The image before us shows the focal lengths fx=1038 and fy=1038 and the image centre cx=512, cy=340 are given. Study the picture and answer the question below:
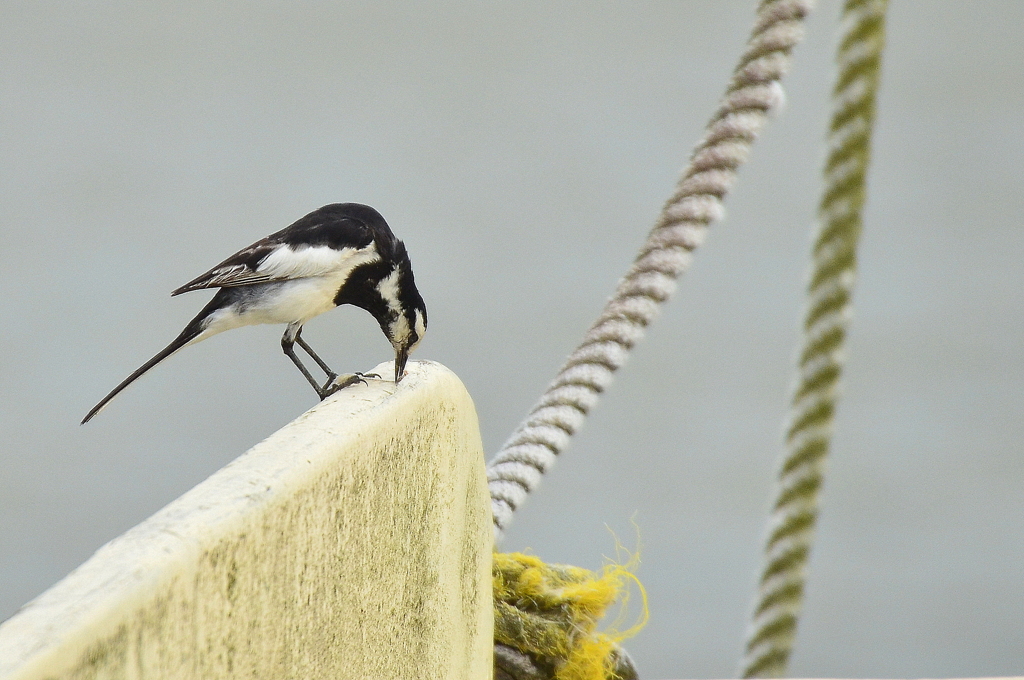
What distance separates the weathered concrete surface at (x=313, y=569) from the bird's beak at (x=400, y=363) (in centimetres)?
1

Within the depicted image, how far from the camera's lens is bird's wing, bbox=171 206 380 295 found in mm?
1083

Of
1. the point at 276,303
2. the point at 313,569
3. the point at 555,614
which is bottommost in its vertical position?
the point at 313,569

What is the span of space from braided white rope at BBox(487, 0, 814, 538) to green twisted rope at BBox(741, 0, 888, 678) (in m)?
0.08

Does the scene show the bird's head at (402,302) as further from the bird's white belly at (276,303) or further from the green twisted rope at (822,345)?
the green twisted rope at (822,345)

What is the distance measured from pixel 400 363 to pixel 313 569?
35 cm

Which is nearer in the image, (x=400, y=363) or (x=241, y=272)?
(x=400, y=363)

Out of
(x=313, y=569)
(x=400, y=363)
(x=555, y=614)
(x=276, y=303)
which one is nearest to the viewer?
(x=313, y=569)

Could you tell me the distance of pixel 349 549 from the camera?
23.7 inches

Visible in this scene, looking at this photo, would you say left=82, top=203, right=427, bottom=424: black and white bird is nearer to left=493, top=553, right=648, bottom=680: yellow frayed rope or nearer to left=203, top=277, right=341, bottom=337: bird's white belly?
left=203, top=277, right=341, bottom=337: bird's white belly

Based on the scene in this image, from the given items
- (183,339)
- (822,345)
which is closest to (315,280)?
(183,339)

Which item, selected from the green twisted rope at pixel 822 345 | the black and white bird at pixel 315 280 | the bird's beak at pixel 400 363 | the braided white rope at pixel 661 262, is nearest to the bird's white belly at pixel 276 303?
the black and white bird at pixel 315 280

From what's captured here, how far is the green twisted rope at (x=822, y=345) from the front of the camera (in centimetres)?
99

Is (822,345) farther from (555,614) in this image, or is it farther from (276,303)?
(276,303)

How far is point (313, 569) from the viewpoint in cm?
56
